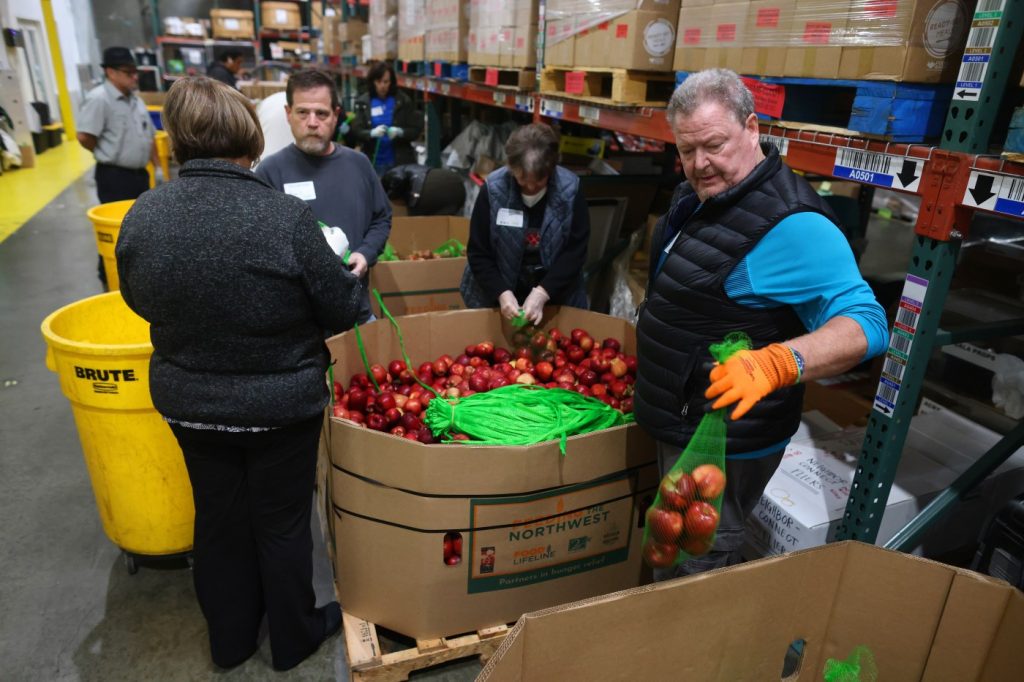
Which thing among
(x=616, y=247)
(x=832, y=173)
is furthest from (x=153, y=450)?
(x=616, y=247)

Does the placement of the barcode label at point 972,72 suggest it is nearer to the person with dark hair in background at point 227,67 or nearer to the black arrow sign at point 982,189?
the black arrow sign at point 982,189

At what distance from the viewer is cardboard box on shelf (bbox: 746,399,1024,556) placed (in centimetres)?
218

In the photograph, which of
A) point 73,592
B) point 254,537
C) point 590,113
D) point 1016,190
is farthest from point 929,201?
point 73,592

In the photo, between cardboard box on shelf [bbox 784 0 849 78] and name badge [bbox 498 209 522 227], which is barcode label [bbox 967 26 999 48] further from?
name badge [bbox 498 209 522 227]

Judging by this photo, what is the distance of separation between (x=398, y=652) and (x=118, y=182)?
4441mm

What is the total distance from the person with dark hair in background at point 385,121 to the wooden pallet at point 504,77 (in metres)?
1.51

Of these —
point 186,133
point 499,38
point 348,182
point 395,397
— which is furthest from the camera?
point 499,38

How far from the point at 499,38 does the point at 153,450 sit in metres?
3.14

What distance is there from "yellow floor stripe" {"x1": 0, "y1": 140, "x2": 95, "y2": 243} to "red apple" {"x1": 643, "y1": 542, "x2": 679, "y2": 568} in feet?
26.5

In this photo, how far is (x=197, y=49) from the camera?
1574 cm

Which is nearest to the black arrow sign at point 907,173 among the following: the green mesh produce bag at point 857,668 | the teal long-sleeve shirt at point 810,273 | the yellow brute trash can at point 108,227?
the teal long-sleeve shirt at point 810,273

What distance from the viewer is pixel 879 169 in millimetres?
1791

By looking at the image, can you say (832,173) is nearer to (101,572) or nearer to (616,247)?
(616,247)

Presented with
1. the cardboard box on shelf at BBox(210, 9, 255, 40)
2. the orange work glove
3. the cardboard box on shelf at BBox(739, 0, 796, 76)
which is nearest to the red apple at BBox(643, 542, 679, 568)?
the orange work glove
